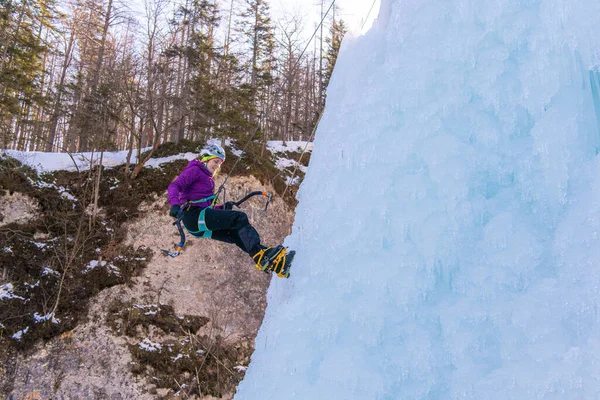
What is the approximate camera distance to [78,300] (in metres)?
10.3

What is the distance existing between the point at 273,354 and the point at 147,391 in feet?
26.3

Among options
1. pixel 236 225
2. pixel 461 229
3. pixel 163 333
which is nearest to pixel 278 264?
pixel 236 225

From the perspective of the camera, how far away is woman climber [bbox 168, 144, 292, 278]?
414cm

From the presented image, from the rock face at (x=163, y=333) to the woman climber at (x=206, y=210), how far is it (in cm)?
594

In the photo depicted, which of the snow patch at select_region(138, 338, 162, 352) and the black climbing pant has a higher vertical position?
the black climbing pant

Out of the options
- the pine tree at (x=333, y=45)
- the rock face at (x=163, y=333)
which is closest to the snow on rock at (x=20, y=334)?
the rock face at (x=163, y=333)

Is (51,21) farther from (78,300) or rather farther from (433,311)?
(433,311)

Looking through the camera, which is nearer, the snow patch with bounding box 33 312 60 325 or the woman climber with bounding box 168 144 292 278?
the woman climber with bounding box 168 144 292 278

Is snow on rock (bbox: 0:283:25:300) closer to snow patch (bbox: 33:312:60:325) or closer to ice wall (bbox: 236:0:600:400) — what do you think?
snow patch (bbox: 33:312:60:325)

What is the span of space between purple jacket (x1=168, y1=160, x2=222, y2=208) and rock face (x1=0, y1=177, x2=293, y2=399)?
6.09 metres

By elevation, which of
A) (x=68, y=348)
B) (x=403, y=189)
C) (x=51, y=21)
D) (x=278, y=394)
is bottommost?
(x=68, y=348)

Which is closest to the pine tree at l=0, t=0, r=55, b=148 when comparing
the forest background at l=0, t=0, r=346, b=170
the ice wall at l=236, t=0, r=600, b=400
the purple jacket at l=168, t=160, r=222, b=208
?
the forest background at l=0, t=0, r=346, b=170

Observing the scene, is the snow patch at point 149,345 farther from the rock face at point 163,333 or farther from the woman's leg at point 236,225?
the woman's leg at point 236,225


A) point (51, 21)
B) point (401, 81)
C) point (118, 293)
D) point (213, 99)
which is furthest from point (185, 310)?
point (51, 21)
